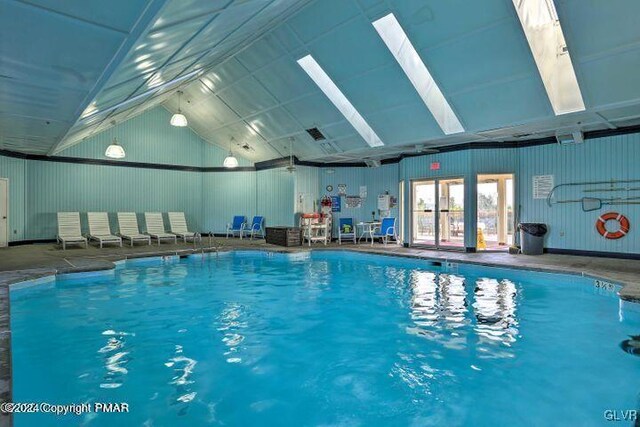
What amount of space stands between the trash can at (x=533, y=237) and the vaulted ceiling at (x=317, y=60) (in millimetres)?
1960

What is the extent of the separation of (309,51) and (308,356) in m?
5.58

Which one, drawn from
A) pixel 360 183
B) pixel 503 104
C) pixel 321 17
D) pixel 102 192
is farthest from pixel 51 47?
pixel 102 192

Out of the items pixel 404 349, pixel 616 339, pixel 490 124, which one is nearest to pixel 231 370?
pixel 404 349

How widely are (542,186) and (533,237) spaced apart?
3.94 ft

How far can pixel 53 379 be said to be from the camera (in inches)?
108

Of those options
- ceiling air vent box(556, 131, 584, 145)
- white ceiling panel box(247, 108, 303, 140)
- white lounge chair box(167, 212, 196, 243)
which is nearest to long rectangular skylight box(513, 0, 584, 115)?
ceiling air vent box(556, 131, 584, 145)

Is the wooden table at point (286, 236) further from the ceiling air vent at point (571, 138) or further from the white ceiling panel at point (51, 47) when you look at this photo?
the white ceiling panel at point (51, 47)

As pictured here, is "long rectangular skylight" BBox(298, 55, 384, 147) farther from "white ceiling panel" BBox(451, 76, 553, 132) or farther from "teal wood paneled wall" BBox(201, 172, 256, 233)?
"teal wood paneled wall" BBox(201, 172, 256, 233)

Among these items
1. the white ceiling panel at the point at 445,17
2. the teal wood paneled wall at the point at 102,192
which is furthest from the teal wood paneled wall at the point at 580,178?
the teal wood paneled wall at the point at 102,192

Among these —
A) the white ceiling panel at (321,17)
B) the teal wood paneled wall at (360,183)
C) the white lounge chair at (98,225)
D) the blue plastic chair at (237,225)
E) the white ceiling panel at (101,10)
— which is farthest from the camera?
the blue plastic chair at (237,225)

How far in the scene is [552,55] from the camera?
592 cm

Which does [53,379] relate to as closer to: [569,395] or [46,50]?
[46,50]

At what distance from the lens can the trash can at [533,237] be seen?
7.94 meters

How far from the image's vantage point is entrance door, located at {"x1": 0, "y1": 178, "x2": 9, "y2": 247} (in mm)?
9273
